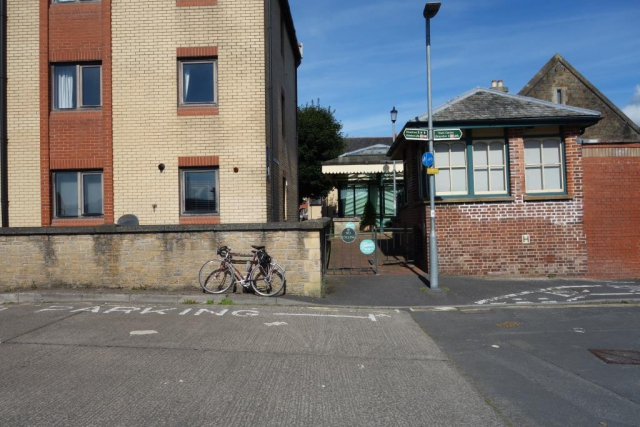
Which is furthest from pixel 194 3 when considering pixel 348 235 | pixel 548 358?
pixel 548 358

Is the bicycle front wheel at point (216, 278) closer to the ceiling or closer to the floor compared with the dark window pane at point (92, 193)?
closer to the floor

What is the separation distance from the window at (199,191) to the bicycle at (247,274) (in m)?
1.95

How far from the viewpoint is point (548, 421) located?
4566 millimetres

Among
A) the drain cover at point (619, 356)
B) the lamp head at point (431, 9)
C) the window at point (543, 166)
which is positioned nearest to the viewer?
the drain cover at point (619, 356)

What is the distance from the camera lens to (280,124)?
1545 cm

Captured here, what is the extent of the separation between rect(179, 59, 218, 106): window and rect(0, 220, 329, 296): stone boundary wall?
11.4 feet

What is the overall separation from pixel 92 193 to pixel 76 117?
185 centimetres

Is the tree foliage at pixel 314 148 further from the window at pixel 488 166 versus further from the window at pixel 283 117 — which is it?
the window at pixel 488 166

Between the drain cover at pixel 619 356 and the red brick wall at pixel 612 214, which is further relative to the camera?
the red brick wall at pixel 612 214

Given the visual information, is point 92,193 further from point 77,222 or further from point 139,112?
point 139,112

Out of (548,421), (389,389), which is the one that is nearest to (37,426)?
(389,389)

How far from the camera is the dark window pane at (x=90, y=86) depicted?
→ 12844 mm

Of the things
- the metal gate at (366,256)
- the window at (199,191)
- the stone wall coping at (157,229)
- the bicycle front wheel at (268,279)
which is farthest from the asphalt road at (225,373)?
the metal gate at (366,256)

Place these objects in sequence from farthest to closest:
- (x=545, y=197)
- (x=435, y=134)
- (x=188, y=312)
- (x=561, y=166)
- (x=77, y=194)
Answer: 1. (x=561, y=166)
2. (x=545, y=197)
3. (x=77, y=194)
4. (x=435, y=134)
5. (x=188, y=312)
